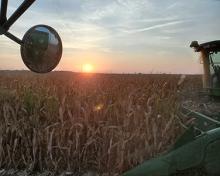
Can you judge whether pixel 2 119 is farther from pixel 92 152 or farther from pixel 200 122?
pixel 200 122

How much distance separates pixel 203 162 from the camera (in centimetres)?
287

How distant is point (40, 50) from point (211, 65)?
24.8 feet

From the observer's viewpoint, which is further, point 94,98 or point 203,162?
point 94,98

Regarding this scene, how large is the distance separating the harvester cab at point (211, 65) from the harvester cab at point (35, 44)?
7.08m

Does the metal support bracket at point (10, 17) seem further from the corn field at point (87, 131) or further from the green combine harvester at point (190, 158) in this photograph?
the corn field at point (87, 131)

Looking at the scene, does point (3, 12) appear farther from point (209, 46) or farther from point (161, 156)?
point (209, 46)

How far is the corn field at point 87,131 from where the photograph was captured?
5188mm

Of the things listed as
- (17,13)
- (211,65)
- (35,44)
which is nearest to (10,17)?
(17,13)

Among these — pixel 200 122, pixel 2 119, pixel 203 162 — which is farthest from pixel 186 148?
pixel 2 119

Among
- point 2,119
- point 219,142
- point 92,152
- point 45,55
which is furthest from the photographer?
point 2,119

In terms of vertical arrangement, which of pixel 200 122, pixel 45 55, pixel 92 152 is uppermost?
pixel 45 55

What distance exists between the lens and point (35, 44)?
8.27 feet

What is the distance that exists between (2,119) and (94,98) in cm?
134

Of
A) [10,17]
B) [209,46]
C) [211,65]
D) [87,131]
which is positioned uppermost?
[209,46]
